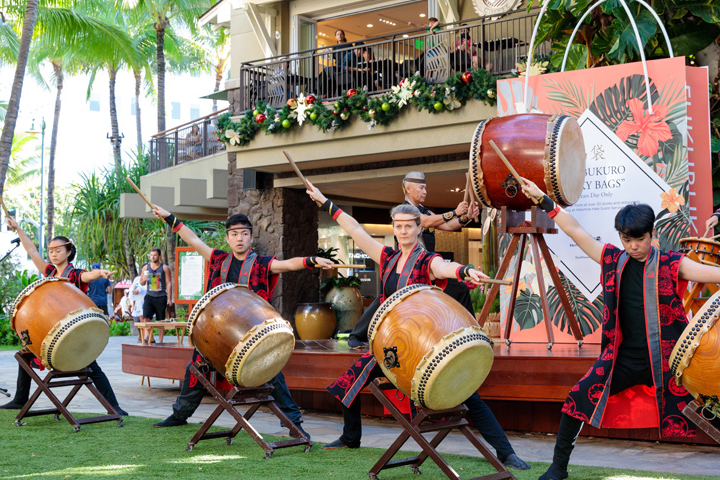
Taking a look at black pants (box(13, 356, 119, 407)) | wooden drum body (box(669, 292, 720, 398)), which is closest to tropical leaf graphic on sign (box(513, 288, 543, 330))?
wooden drum body (box(669, 292, 720, 398))

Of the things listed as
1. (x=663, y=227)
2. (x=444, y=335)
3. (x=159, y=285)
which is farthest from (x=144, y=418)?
(x=159, y=285)

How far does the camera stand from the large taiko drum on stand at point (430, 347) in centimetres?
371

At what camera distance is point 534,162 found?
200 inches

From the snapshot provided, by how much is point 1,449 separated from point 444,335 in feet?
9.75

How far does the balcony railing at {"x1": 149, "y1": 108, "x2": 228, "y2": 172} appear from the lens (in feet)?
50.8

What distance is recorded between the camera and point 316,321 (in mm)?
10586

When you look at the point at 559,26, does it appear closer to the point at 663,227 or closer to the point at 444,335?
the point at 663,227

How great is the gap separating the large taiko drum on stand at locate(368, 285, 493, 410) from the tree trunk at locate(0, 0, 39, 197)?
9.78 meters

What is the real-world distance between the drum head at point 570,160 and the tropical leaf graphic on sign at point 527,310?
44.6 inches

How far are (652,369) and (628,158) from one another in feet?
8.05

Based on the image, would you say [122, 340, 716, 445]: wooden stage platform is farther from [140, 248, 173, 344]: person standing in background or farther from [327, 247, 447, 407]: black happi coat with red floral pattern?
[140, 248, 173, 344]: person standing in background

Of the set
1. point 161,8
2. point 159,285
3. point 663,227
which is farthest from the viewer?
point 161,8

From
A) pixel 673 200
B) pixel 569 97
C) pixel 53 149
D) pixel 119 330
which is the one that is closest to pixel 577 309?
pixel 673 200

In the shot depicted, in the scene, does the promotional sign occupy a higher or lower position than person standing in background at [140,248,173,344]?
higher
